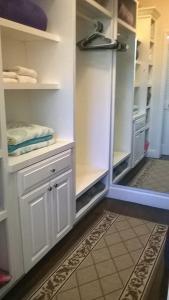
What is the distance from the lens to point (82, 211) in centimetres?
250

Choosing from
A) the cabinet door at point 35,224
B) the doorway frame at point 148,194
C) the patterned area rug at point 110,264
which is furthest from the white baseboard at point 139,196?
the cabinet door at point 35,224

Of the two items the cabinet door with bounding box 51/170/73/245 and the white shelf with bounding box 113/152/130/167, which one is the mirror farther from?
the cabinet door with bounding box 51/170/73/245

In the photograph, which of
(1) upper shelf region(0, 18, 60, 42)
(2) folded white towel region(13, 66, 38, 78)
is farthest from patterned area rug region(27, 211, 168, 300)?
(1) upper shelf region(0, 18, 60, 42)

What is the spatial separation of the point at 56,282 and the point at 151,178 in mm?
1710

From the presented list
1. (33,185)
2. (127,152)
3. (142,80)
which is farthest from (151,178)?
(33,185)

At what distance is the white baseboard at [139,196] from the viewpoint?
2.85 m

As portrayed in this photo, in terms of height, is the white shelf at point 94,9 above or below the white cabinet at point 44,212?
above

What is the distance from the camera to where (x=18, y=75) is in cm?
174

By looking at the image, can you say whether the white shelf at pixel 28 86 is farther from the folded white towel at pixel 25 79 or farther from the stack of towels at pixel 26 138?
the stack of towels at pixel 26 138

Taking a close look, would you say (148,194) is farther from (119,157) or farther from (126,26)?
(126,26)

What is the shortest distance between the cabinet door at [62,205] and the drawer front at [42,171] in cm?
9

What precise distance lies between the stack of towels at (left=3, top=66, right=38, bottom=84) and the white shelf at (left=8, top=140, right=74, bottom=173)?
48 cm

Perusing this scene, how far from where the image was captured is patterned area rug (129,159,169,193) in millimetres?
2979

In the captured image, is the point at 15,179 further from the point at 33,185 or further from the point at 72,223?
the point at 72,223
